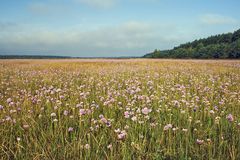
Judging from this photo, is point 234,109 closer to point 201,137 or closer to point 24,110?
point 201,137

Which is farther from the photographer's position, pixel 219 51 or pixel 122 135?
pixel 219 51

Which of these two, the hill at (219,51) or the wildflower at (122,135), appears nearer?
the wildflower at (122,135)

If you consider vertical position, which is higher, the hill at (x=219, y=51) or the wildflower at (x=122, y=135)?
the hill at (x=219, y=51)

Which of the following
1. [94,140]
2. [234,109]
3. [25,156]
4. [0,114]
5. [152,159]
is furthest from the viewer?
[234,109]

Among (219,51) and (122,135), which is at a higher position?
(219,51)

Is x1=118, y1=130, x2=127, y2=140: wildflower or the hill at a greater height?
the hill

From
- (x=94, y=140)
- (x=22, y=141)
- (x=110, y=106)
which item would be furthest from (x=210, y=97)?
(x=22, y=141)

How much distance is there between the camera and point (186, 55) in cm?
8725

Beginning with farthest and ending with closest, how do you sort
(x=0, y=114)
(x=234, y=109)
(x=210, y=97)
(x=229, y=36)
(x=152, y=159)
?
(x=229, y=36) < (x=210, y=97) < (x=234, y=109) < (x=0, y=114) < (x=152, y=159)

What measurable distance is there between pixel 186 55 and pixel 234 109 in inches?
3418

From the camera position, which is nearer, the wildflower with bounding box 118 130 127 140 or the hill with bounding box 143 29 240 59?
the wildflower with bounding box 118 130 127 140

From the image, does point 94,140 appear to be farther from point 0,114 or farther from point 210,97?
point 210,97

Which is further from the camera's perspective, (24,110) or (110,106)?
(110,106)

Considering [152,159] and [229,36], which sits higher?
[229,36]
